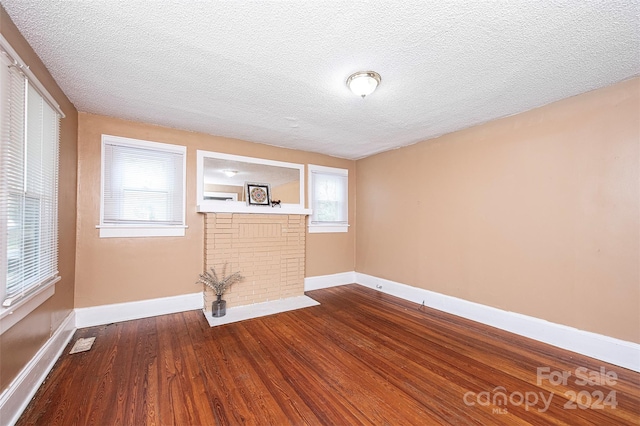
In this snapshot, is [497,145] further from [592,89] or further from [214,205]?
[214,205]

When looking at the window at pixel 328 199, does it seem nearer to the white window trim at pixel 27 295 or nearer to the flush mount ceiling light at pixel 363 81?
the flush mount ceiling light at pixel 363 81

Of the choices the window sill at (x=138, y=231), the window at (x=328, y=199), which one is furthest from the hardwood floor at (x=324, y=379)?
the window at (x=328, y=199)

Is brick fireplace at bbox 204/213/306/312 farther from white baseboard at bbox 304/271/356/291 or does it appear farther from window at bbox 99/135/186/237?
window at bbox 99/135/186/237

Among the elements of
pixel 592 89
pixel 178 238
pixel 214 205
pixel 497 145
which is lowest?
pixel 178 238

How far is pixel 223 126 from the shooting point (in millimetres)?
3225

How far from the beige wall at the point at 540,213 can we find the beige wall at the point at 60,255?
3974 mm

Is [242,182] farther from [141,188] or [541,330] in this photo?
[541,330]

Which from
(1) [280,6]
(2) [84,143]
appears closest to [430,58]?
(1) [280,6]

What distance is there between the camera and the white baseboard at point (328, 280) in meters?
4.33

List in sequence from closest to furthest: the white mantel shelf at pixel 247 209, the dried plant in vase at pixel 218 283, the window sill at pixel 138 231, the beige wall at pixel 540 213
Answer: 1. the beige wall at pixel 540 213
2. the window sill at pixel 138 231
3. the dried plant in vase at pixel 218 283
4. the white mantel shelf at pixel 247 209

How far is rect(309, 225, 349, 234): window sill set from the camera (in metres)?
4.44

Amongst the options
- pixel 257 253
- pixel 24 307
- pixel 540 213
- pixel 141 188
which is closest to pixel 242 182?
pixel 257 253

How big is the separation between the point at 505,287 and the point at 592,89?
203cm

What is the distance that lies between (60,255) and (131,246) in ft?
2.23
